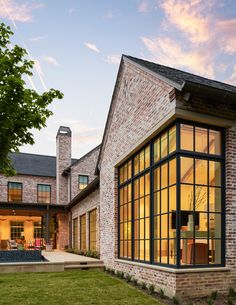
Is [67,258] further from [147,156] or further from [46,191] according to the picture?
[46,191]

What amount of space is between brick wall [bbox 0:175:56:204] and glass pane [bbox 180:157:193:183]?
899 inches

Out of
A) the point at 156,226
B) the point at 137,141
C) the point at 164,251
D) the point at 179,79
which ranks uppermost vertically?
the point at 179,79

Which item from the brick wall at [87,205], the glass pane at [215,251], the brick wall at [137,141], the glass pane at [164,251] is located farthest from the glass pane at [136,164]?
the brick wall at [87,205]

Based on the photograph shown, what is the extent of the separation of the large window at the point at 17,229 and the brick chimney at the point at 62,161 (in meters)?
4.39

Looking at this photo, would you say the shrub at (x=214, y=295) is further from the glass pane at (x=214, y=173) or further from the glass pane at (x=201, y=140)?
the glass pane at (x=201, y=140)

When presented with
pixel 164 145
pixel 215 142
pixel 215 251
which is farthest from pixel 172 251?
pixel 215 142

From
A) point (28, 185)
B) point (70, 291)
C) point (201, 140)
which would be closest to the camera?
point (201, 140)

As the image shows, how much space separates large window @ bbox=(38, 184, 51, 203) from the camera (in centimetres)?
2895

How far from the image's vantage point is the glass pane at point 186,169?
25.5ft

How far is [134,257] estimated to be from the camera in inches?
→ 418

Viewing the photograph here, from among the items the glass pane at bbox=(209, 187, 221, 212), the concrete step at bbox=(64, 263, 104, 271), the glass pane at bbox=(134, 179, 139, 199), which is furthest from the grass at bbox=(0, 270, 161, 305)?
the glass pane at bbox=(134, 179, 139, 199)

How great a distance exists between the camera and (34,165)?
30.5m

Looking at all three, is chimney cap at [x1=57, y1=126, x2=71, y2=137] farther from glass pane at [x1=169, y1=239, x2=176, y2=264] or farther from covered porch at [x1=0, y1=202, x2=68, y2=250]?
glass pane at [x1=169, y1=239, x2=176, y2=264]

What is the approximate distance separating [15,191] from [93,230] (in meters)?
12.7
